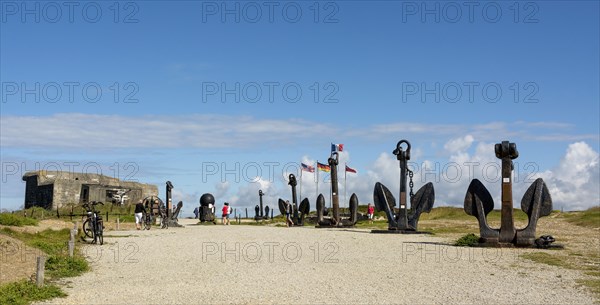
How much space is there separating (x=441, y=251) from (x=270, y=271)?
6.08 meters

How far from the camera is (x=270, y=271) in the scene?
1312cm

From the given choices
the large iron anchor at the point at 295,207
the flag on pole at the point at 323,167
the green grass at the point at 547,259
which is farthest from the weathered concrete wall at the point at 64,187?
the green grass at the point at 547,259

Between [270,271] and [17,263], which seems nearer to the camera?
[270,271]

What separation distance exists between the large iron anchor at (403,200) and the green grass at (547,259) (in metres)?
7.84

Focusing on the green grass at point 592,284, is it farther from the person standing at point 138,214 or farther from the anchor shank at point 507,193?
the person standing at point 138,214

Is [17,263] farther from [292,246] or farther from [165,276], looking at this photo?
[292,246]

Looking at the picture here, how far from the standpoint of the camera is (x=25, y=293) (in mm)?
10047

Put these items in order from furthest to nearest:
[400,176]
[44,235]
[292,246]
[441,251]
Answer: [400,176], [44,235], [292,246], [441,251]

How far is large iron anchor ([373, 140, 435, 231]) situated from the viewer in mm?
24734

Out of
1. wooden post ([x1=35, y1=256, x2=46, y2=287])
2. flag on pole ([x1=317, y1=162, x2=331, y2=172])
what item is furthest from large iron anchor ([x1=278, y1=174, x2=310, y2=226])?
wooden post ([x1=35, y1=256, x2=46, y2=287])

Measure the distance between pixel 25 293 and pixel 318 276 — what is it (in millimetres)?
4840

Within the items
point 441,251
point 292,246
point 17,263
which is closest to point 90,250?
point 17,263

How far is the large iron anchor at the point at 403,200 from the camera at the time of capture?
81.1ft

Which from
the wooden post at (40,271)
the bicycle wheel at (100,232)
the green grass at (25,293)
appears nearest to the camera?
the green grass at (25,293)
